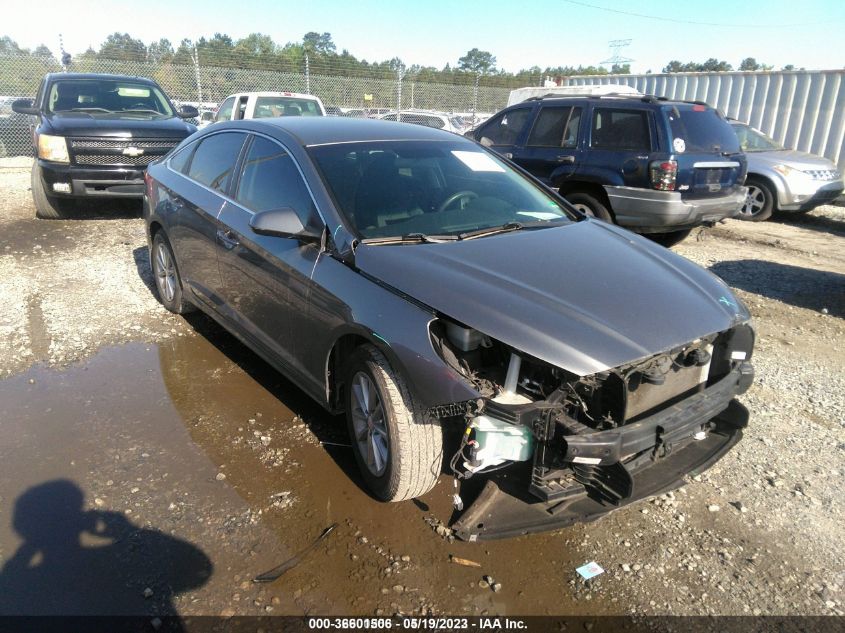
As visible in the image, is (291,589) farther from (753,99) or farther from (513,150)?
(753,99)

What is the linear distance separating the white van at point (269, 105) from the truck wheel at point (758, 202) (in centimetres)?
792

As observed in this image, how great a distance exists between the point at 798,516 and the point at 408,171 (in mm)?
2732

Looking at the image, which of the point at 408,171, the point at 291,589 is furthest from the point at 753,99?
the point at 291,589

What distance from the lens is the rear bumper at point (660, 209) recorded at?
23.5 ft

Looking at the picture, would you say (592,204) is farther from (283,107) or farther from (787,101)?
(787,101)

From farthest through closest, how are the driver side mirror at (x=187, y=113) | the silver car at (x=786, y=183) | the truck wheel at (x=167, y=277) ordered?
the silver car at (x=786, y=183)
the driver side mirror at (x=187, y=113)
the truck wheel at (x=167, y=277)

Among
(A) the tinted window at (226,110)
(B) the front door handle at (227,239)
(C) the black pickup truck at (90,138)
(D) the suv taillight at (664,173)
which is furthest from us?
(A) the tinted window at (226,110)

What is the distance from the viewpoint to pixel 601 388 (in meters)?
2.60

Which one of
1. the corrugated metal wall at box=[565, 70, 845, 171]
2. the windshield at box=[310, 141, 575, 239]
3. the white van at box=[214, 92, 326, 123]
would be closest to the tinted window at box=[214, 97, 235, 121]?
the white van at box=[214, 92, 326, 123]

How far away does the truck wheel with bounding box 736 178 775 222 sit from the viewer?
10.6m

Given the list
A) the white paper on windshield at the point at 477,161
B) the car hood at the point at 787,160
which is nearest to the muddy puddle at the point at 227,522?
the white paper on windshield at the point at 477,161

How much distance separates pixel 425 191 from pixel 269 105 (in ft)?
32.0

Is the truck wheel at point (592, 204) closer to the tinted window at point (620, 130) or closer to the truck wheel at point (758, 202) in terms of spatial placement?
the tinted window at point (620, 130)

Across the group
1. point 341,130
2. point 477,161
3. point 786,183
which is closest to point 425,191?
point 477,161
